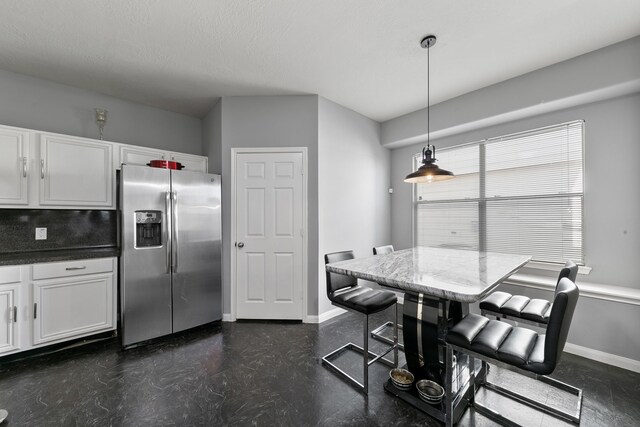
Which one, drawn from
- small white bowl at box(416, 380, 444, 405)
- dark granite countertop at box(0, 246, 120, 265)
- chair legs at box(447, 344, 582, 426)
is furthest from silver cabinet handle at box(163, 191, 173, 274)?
chair legs at box(447, 344, 582, 426)

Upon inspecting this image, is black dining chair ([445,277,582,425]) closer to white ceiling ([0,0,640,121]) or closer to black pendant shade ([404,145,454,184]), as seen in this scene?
black pendant shade ([404,145,454,184])

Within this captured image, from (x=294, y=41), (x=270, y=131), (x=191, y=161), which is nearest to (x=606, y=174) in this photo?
(x=294, y=41)

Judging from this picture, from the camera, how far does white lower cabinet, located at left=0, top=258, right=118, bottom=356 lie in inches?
89.4

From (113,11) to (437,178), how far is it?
9.20 ft

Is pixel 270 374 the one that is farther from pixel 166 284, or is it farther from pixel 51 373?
pixel 51 373

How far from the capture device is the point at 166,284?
9.15 ft

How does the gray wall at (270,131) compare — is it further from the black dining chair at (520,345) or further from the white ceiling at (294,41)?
the black dining chair at (520,345)

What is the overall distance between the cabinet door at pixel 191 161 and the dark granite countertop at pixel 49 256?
1241mm

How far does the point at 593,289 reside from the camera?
2383mm

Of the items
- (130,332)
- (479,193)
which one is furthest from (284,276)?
(479,193)

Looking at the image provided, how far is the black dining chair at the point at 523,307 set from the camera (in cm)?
185

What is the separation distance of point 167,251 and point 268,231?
1110 millimetres

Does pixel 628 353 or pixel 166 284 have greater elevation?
pixel 166 284

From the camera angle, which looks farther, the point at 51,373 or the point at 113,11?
the point at 51,373
